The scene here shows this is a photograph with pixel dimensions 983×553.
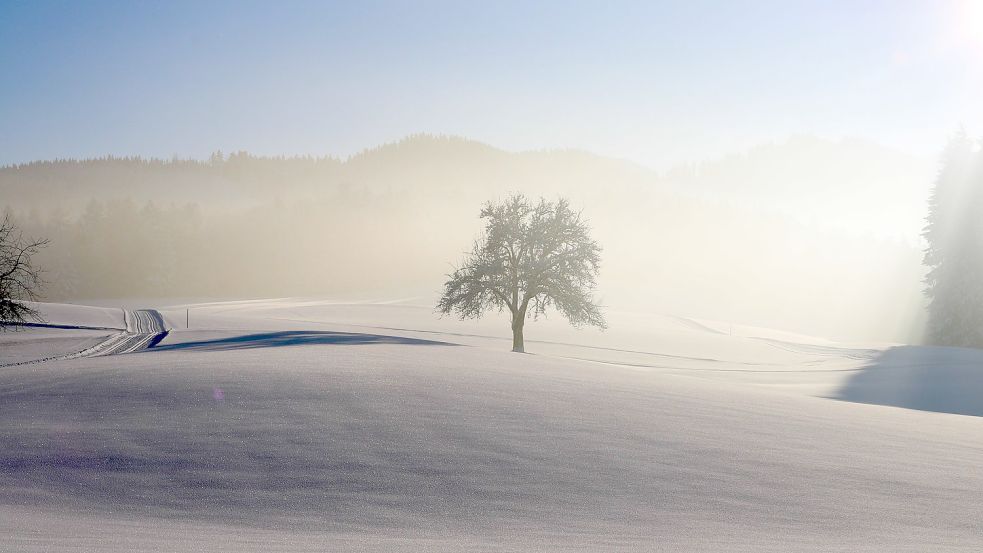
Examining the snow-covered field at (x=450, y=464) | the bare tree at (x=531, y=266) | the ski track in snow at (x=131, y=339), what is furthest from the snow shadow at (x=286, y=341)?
the snow-covered field at (x=450, y=464)

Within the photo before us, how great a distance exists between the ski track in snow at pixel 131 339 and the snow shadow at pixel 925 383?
2905cm

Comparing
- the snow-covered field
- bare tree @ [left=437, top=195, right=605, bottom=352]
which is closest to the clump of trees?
bare tree @ [left=437, top=195, right=605, bottom=352]

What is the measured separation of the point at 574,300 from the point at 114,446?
2398 centimetres

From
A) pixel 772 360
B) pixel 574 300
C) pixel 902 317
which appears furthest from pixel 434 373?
pixel 902 317

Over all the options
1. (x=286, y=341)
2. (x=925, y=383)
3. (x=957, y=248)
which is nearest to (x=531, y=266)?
(x=286, y=341)

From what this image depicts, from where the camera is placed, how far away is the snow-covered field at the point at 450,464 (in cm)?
781

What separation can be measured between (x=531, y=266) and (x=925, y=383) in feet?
55.4

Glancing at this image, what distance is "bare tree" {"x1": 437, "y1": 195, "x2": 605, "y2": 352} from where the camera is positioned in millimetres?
32688

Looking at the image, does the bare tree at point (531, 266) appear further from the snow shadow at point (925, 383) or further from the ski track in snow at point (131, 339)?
the ski track in snow at point (131, 339)

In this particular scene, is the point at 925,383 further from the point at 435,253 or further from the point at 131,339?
the point at 435,253

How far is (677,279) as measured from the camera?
370ft

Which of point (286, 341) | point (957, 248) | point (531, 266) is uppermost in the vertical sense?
point (957, 248)

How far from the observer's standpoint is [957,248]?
160ft

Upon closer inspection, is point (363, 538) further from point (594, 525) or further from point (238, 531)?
point (594, 525)
